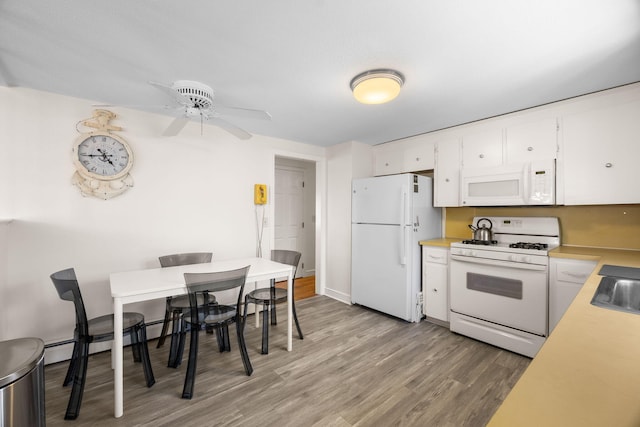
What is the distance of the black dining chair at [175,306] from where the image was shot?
2.25m

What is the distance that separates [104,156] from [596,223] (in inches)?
180

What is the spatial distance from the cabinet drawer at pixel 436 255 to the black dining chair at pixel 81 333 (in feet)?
9.20

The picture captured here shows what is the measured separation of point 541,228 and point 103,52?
154 inches

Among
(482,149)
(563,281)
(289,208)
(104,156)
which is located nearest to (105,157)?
(104,156)

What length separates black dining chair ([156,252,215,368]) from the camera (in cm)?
225

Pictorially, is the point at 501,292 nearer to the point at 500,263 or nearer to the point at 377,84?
the point at 500,263

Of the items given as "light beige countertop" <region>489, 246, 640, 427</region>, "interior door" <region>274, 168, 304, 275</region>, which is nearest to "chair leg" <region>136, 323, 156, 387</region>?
"light beige countertop" <region>489, 246, 640, 427</region>

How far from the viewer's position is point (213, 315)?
82.5 inches

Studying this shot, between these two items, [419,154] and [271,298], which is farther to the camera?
[419,154]

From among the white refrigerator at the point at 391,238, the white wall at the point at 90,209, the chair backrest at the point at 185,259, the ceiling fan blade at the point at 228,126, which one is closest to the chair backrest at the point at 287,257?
the white wall at the point at 90,209

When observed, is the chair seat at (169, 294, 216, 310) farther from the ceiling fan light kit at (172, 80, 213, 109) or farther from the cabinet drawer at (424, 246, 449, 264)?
the cabinet drawer at (424, 246, 449, 264)

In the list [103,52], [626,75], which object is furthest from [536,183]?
[103,52]

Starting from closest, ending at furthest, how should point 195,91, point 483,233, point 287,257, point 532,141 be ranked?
point 195,91, point 532,141, point 483,233, point 287,257

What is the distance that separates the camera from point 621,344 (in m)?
0.83
